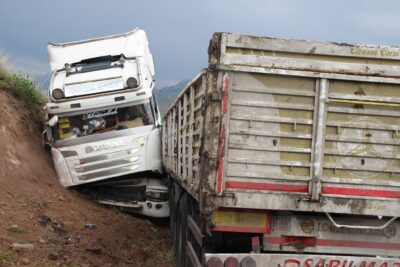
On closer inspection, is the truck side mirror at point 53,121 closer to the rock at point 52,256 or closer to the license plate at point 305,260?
the rock at point 52,256

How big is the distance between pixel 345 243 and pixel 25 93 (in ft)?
40.1

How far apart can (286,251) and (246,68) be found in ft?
5.29

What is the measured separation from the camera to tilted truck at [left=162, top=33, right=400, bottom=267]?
4.71m

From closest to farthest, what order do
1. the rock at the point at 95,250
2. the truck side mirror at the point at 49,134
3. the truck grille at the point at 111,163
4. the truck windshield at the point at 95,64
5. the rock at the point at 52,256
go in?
1. the rock at the point at 52,256
2. the rock at the point at 95,250
3. the truck grille at the point at 111,163
4. the truck side mirror at the point at 49,134
5. the truck windshield at the point at 95,64

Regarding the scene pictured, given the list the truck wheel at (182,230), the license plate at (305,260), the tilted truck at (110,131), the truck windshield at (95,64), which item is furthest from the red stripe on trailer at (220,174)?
the truck windshield at (95,64)

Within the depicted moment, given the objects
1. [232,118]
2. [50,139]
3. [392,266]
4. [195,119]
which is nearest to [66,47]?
[50,139]

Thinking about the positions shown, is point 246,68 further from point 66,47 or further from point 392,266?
point 66,47

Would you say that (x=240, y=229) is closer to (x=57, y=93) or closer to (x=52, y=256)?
(x=52, y=256)

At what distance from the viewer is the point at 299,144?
4.83 m

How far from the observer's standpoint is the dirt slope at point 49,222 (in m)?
8.79

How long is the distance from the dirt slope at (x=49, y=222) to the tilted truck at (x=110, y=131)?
0.56 m

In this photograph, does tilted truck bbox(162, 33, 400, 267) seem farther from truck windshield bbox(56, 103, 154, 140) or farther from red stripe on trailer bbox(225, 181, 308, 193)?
truck windshield bbox(56, 103, 154, 140)

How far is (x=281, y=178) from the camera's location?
189 inches

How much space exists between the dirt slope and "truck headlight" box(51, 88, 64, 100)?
1869 millimetres
